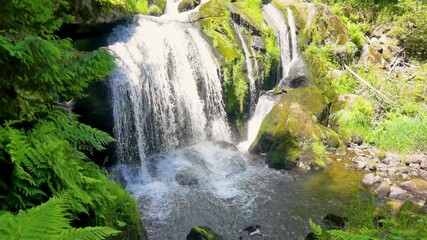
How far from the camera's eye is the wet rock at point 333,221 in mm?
5878

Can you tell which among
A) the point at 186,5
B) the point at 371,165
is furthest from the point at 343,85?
the point at 186,5

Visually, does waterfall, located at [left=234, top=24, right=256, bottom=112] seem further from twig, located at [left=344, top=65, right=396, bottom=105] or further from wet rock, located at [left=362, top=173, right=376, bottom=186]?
wet rock, located at [left=362, top=173, right=376, bottom=186]

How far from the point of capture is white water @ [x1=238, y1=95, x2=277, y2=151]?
37.1ft

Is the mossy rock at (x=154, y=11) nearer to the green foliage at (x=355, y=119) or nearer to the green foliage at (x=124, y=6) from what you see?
the green foliage at (x=124, y=6)

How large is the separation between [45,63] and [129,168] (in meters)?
6.46

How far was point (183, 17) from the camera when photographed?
1185cm

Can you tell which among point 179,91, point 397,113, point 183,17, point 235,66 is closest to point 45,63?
point 179,91

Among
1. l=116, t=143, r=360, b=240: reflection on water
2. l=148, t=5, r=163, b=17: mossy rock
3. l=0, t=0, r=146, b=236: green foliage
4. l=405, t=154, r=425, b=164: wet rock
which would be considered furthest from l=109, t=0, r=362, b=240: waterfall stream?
l=0, t=0, r=146, b=236: green foliage

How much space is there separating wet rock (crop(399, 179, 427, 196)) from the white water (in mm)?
4560

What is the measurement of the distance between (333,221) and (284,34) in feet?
30.0

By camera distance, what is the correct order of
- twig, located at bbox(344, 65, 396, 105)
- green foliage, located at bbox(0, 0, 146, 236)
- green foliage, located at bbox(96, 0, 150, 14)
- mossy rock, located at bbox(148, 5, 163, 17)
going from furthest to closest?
mossy rock, located at bbox(148, 5, 163, 17) → twig, located at bbox(344, 65, 396, 105) → green foliage, located at bbox(96, 0, 150, 14) → green foliage, located at bbox(0, 0, 146, 236)

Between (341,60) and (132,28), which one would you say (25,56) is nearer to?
(132,28)

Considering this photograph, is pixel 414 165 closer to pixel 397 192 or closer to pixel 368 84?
pixel 397 192

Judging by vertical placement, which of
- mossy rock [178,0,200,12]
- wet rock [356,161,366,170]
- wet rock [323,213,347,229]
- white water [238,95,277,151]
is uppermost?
mossy rock [178,0,200,12]
